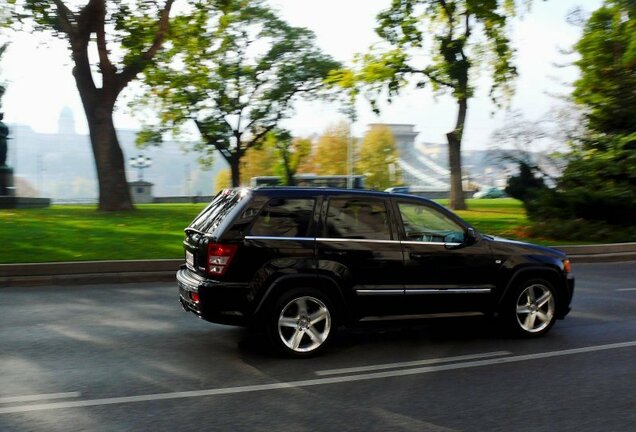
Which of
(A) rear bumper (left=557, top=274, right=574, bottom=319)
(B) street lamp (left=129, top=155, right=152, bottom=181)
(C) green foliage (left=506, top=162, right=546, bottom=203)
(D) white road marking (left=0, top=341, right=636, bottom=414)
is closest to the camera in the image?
(D) white road marking (left=0, top=341, right=636, bottom=414)

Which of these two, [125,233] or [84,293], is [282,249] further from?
[125,233]

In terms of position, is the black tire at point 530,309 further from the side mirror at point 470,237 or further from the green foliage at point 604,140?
the green foliage at point 604,140

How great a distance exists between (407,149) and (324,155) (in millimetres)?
70618

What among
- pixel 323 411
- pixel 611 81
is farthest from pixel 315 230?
pixel 611 81

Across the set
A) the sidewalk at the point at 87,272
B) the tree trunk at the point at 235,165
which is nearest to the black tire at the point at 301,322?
the sidewalk at the point at 87,272

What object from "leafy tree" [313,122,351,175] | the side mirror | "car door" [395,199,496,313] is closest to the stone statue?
"car door" [395,199,496,313]

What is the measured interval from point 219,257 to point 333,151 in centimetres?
8030

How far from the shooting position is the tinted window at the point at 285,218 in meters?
6.29

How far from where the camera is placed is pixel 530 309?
23.9 feet

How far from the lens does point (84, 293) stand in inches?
411

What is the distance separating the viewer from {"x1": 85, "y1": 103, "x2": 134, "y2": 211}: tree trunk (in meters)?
26.3

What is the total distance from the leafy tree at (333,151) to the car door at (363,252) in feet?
257

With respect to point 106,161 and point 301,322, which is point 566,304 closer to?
point 301,322

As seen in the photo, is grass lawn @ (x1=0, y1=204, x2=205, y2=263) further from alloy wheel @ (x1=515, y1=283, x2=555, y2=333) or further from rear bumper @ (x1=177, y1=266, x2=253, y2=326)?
alloy wheel @ (x1=515, y1=283, x2=555, y2=333)
